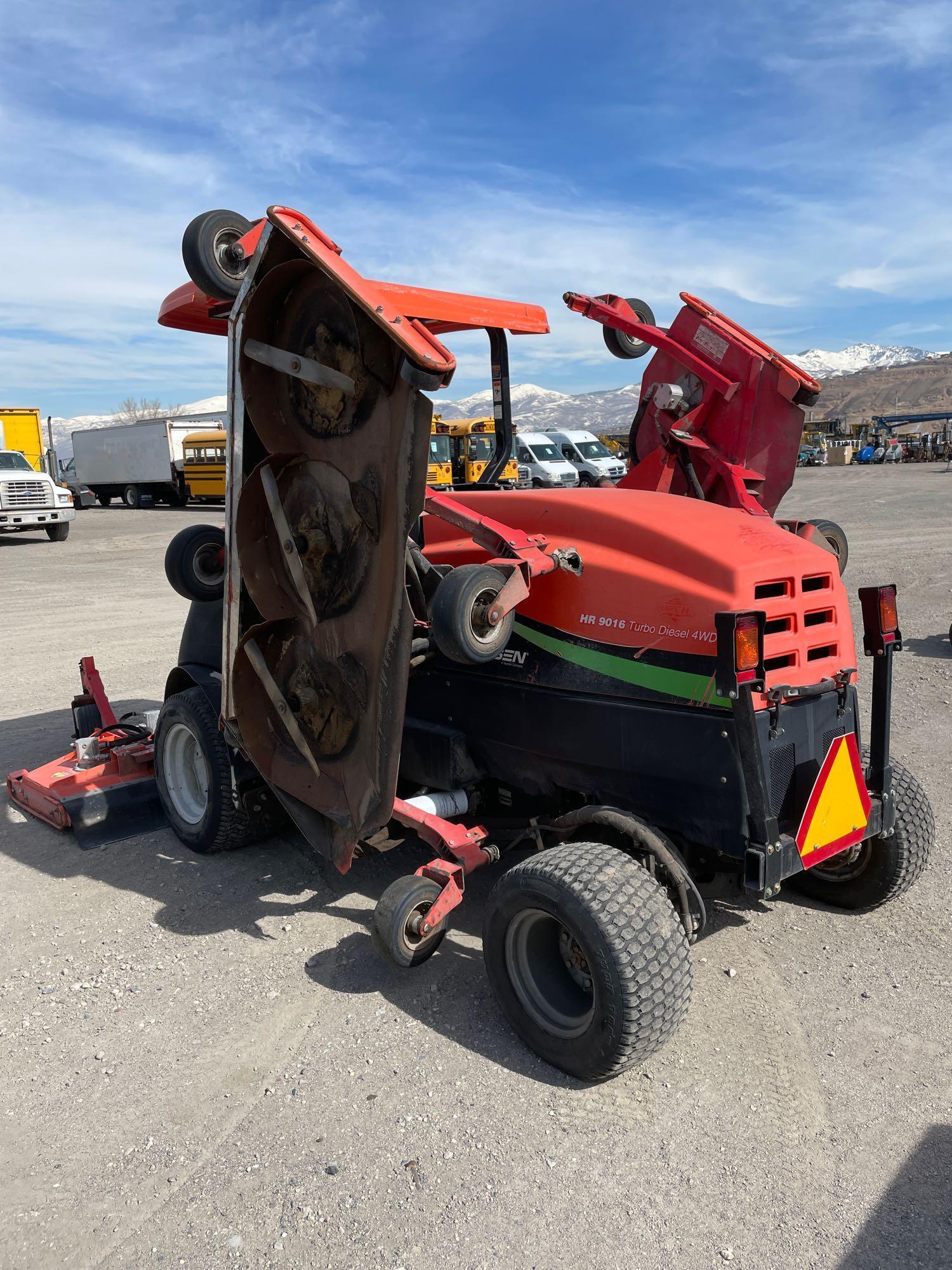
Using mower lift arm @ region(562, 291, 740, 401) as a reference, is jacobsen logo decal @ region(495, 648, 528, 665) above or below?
below

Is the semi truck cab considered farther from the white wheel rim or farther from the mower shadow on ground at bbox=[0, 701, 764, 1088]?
the white wheel rim

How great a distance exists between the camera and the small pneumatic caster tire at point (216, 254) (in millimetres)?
3340

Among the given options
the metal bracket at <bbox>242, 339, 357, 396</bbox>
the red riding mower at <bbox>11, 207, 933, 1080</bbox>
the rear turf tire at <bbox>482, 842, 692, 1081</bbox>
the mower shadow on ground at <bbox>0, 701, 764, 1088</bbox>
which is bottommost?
the mower shadow on ground at <bbox>0, 701, 764, 1088</bbox>

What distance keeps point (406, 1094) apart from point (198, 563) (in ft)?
8.55

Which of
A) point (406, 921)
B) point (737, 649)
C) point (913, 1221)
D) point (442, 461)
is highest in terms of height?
point (442, 461)

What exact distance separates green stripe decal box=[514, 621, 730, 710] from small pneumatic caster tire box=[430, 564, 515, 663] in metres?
0.31

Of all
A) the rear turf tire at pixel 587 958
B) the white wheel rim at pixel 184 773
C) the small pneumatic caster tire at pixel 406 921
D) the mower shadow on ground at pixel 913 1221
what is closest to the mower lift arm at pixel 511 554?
the rear turf tire at pixel 587 958

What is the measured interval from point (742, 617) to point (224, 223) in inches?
88.5

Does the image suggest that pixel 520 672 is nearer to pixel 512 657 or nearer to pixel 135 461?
pixel 512 657

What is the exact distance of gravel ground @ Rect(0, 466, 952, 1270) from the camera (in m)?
2.42

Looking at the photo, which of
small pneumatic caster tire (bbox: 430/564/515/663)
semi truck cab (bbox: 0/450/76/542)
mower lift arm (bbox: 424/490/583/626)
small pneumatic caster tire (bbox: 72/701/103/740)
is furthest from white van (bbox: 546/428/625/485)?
small pneumatic caster tire (bbox: 430/564/515/663)

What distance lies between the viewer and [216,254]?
11.1 ft

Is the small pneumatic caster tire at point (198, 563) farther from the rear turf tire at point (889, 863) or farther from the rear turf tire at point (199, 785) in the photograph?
the rear turf tire at point (889, 863)

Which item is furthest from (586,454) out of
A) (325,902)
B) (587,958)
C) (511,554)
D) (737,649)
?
(587,958)
